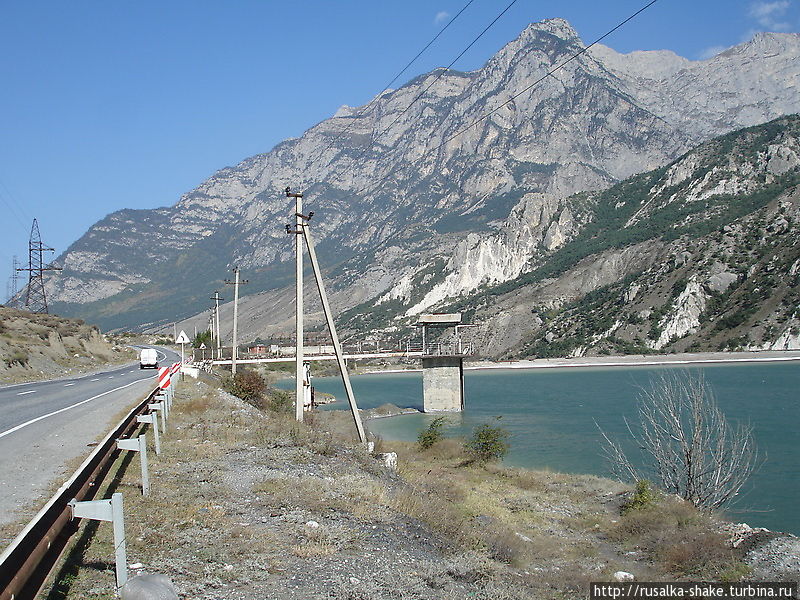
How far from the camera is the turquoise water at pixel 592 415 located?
83.8 feet

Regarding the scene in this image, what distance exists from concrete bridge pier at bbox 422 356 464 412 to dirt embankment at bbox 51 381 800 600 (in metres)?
44.0

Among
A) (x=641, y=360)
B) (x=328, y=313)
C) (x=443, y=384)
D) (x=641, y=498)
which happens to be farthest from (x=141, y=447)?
(x=641, y=360)

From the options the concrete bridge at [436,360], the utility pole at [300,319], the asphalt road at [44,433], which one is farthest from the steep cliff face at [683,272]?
the asphalt road at [44,433]

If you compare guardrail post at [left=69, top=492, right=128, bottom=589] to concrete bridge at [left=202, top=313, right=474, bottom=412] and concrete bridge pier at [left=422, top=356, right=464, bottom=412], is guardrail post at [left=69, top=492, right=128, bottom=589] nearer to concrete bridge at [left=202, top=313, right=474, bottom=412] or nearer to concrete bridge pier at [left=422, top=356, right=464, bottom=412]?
concrete bridge at [left=202, top=313, right=474, bottom=412]

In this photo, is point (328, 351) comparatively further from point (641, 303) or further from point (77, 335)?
point (641, 303)

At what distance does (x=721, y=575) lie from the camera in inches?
501

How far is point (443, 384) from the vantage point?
68.2 metres

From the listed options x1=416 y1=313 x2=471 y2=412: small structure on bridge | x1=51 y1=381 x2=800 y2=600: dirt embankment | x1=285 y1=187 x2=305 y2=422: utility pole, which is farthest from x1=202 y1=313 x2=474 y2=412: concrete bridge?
x1=51 y1=381 x2=800 y2=600: dirt embankment

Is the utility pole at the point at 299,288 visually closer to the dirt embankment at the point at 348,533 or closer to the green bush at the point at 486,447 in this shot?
the dirt embankment at the point at 348,533

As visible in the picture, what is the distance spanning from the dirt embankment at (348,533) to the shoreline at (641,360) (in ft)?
302

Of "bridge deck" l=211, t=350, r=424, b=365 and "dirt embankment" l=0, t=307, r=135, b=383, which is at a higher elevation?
"dirt embankment" l=0, t=307, r=135, b=383

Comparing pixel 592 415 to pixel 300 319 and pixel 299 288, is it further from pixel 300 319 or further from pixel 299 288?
pixel 299 288

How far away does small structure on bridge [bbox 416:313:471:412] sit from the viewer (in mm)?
67312

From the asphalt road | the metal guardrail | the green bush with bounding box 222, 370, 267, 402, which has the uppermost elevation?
the metal guardrail
